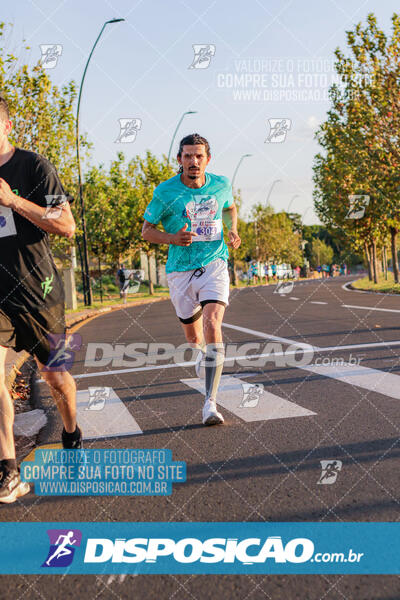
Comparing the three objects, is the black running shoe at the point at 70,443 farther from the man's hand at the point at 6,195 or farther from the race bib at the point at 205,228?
the race bib at the point at 205,228

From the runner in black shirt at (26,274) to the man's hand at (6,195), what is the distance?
0.64ft

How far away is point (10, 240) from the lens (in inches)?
139

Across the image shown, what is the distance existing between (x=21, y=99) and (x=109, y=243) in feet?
71.1

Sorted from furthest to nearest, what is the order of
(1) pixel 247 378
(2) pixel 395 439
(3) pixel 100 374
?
(3) pixel 100 374 < (1) pixel 247 378 < (2) pixel 395 439

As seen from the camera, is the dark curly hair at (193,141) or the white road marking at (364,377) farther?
the white road marking at (364,377)

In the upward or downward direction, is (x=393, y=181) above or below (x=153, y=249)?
above

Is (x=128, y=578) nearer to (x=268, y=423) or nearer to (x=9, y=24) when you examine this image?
(x=268, y=423)

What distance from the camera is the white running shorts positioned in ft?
16.8

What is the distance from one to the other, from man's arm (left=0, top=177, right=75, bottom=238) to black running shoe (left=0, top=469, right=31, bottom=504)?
1.30 metres

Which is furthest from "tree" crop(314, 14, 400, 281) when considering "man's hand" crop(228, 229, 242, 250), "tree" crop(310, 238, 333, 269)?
"tree" crop(310, 238, 333, 269)

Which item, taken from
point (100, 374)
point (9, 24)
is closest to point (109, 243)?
point (9, 24)

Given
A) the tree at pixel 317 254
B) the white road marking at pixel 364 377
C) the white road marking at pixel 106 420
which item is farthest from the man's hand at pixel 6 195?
the tree at pixel 317 254

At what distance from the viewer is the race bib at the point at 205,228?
17.0ft

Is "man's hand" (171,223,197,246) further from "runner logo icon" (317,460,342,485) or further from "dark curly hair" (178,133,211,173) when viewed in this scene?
"runner logo icon" (317,460,342,485)
